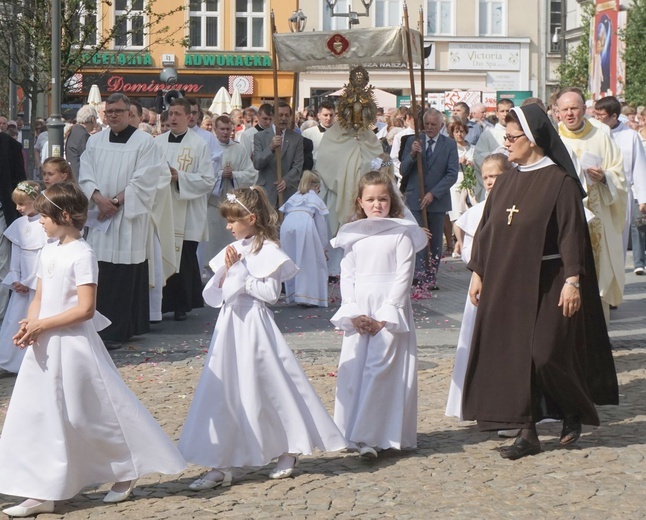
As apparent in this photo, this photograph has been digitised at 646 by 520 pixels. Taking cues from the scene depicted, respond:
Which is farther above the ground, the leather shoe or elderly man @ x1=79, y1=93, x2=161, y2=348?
elderly man @ x1=79, y1=93, x2=161, y2=348

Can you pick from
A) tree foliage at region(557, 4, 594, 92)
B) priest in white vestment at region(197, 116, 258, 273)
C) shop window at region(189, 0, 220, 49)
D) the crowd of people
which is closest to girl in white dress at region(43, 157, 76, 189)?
the crowd of people

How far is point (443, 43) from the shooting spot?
5150cm

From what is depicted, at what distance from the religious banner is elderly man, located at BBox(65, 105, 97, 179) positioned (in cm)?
1603

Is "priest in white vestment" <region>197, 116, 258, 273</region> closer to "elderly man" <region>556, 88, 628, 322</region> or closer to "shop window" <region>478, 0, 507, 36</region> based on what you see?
"elderly man" <region>556, 88, 628, 322</region>

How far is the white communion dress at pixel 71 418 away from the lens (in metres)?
5.80

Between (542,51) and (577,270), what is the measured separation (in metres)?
46.9

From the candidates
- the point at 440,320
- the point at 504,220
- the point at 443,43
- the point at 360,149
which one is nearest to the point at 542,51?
the point at 443,43


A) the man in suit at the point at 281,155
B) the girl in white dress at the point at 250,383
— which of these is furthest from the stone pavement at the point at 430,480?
the man in suit at the point at 281,155

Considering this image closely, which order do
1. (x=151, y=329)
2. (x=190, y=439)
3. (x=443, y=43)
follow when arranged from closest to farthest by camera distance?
(x=190, y=439)
(x=151, y=329)
(x=443, y=43)

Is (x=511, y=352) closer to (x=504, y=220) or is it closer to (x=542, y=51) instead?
(x=504, y=220)

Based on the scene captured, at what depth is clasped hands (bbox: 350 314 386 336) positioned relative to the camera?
687 cm

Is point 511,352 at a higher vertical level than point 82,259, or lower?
lower

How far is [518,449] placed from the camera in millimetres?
6855

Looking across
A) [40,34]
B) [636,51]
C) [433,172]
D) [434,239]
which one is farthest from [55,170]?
[636,51]
